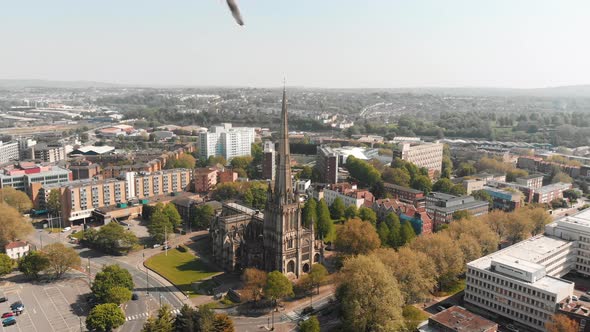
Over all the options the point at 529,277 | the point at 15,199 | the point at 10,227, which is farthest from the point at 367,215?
the point at 15,199

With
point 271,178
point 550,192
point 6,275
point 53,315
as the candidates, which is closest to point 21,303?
point 53,315

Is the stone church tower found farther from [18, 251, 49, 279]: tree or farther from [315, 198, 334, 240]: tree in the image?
[18, 251, 49, 279]: tree

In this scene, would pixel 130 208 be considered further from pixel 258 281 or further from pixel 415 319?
pixel 415 319

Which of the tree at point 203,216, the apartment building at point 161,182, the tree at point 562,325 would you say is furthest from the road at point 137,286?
the tree at point 562,325

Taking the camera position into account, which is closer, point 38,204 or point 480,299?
point 480,299

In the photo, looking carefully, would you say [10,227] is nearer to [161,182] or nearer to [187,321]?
[161,182]

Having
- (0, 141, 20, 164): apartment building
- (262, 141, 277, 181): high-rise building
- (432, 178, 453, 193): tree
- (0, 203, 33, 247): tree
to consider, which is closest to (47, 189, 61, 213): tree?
(0, 203, 33, 247): tree
